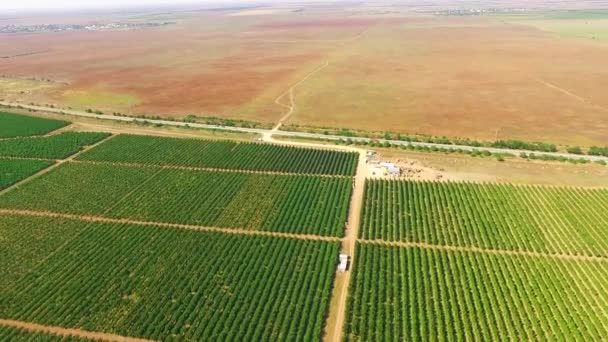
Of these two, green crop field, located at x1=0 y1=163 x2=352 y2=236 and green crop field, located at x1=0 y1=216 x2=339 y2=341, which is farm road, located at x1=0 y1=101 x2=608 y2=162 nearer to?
green crop field, located at x1=0 y1=163 x2=352 y2=236

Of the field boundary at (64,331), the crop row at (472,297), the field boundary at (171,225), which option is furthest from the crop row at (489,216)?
the field boundary at (64,331)

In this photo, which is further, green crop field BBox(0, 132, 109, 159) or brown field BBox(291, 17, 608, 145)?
brown field BBox(291, 17, 608, 145)

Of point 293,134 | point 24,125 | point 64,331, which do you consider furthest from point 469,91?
point 24,125

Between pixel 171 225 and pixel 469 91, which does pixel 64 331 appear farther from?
pixel 469 91

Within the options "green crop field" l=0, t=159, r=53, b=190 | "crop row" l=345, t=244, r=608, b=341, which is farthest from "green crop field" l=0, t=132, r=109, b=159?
"crop row" l=345, t=244, r=608, b=341

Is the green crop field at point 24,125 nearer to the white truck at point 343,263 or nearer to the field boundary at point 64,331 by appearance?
the field boundary at point 64,331
